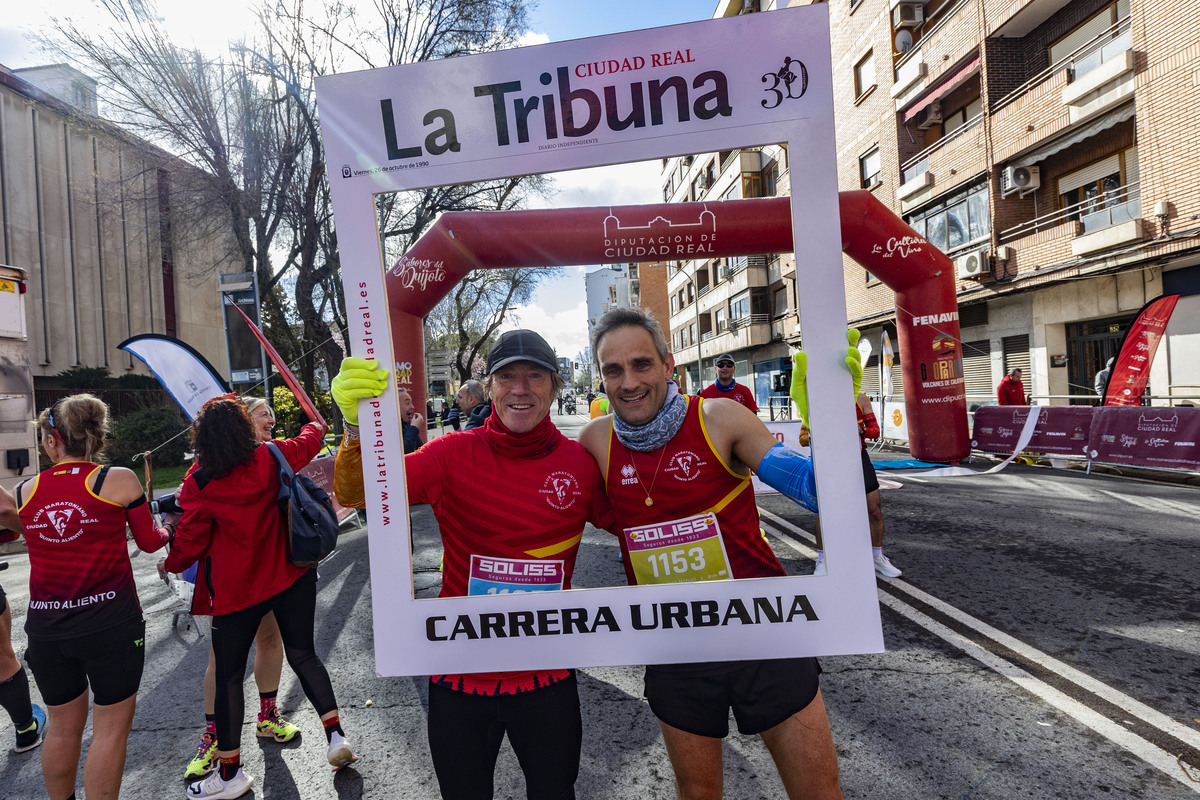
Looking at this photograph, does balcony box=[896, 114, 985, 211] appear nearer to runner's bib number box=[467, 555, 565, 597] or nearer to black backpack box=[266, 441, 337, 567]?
black backpack box=[266, 441, 337, 567]

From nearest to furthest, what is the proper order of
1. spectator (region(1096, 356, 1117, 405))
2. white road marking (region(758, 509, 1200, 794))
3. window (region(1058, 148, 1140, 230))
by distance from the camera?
white road marking (region(758, 509, 1200, 794)) < spectator (region(1096, 356, 1117, 405)) < window (region(1058, 148, 1140, 230))

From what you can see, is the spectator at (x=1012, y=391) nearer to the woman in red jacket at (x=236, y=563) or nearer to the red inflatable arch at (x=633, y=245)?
the red inflatable arch at (x=633, y=245)

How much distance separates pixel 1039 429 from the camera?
1147 centimetres

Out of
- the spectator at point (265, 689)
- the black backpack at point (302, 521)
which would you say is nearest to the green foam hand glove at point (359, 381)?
the black backpack at point (302, 521)

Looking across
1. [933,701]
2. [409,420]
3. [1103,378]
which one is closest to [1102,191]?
[1103,378]

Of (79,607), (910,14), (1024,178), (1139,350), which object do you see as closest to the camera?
(79,607)

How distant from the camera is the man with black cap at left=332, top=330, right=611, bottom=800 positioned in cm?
173

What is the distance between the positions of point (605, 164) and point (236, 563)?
252cm

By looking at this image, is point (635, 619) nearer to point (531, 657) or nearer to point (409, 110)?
point (531, 657)

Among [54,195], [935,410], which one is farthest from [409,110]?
[54,195]

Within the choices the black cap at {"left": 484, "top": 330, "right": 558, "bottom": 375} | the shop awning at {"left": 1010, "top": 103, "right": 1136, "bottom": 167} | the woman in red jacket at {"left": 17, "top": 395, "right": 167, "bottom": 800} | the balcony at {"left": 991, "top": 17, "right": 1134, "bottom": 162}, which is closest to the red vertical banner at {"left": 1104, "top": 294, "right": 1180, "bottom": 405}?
the shop awning at {"left": 1010, "top": 103, "right": 1136, "bottom": 167}

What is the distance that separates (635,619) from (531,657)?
0.99ft

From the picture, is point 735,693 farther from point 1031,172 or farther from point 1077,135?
point 1031,172

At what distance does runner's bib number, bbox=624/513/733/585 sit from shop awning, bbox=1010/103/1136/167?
16.7 m
